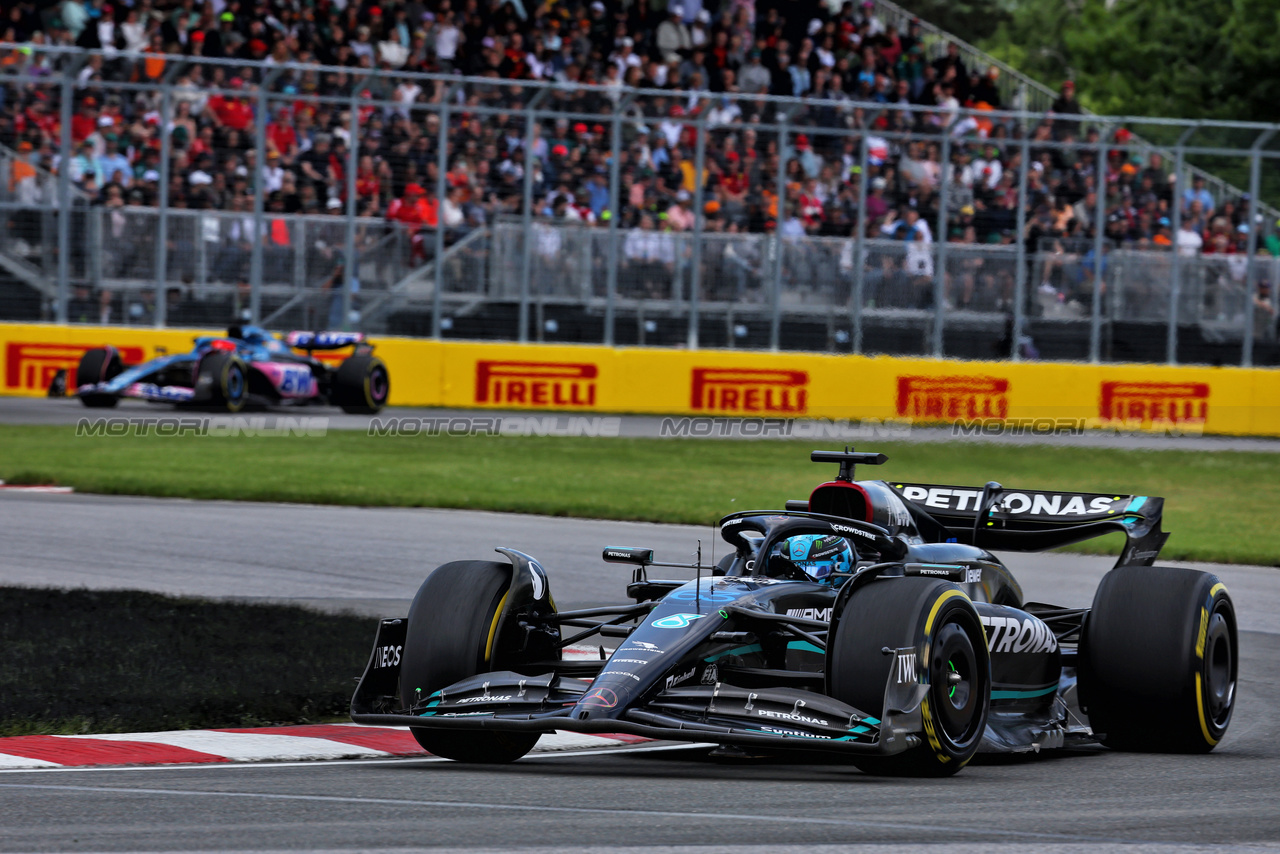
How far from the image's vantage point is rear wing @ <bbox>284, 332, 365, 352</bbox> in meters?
22.7

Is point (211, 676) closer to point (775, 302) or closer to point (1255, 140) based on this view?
point (775, 302)

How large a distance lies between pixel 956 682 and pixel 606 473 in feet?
38.9

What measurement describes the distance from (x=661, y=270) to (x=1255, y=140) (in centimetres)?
807

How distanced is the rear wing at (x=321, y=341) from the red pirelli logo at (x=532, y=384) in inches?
74.5

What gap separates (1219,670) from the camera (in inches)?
295

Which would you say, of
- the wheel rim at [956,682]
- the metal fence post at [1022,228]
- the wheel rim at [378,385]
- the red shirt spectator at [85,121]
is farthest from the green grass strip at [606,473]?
the wheel rim at [956,682]

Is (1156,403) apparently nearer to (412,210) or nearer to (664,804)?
(412,210)

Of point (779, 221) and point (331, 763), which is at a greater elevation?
point (779, 221)

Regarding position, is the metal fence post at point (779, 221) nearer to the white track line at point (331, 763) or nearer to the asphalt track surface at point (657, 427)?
the asphalt track surface at point (657, 427)

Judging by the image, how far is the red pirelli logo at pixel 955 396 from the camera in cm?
2411

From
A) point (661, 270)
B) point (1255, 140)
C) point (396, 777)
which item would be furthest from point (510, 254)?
point (396, 777)

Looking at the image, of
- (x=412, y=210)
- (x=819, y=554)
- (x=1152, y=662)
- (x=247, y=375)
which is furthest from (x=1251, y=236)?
(x=819, y=554)

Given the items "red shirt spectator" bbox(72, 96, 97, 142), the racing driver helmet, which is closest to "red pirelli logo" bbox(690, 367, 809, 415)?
"red shirt spectator" bbox(72, 96, 97, 142)

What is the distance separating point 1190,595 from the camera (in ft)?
23.5
